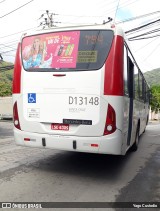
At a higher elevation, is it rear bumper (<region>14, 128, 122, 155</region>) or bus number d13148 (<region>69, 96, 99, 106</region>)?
bus number d13148 (<region>69, 96, 99, 106</region>)

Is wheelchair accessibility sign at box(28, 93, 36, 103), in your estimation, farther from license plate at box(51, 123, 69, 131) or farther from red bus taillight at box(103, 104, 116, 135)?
red bus taillight at box(103, 104, 116, 135)

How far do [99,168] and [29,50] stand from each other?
10.7 feet

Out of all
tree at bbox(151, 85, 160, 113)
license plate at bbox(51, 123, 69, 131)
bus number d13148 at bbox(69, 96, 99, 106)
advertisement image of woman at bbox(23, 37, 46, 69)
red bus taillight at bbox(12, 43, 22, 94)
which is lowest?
tree at bbox(151, 85, 160, 113)

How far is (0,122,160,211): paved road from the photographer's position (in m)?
5.00

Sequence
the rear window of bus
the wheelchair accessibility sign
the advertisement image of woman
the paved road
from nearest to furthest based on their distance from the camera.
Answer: the paved road, the rear window of bus, the wheelchair accessibility sign, the advertisement image of woman

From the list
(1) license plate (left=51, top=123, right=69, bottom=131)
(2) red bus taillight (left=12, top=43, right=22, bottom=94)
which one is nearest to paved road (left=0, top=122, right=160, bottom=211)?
(1) license plate (left=51, top=123, right=69, bottom=131)

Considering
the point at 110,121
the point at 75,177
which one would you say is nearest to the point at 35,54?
the point at 110,121

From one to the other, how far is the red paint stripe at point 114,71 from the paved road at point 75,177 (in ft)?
6.18

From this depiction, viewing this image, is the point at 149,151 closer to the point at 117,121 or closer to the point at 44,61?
the point at 117,121

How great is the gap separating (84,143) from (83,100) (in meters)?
0.86

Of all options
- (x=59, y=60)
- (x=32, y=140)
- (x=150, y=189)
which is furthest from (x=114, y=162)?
(x=59, y=60)

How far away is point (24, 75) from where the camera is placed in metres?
6.26

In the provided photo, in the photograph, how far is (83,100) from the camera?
5.73 metres

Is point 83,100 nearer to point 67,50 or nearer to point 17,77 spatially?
point 67,50
